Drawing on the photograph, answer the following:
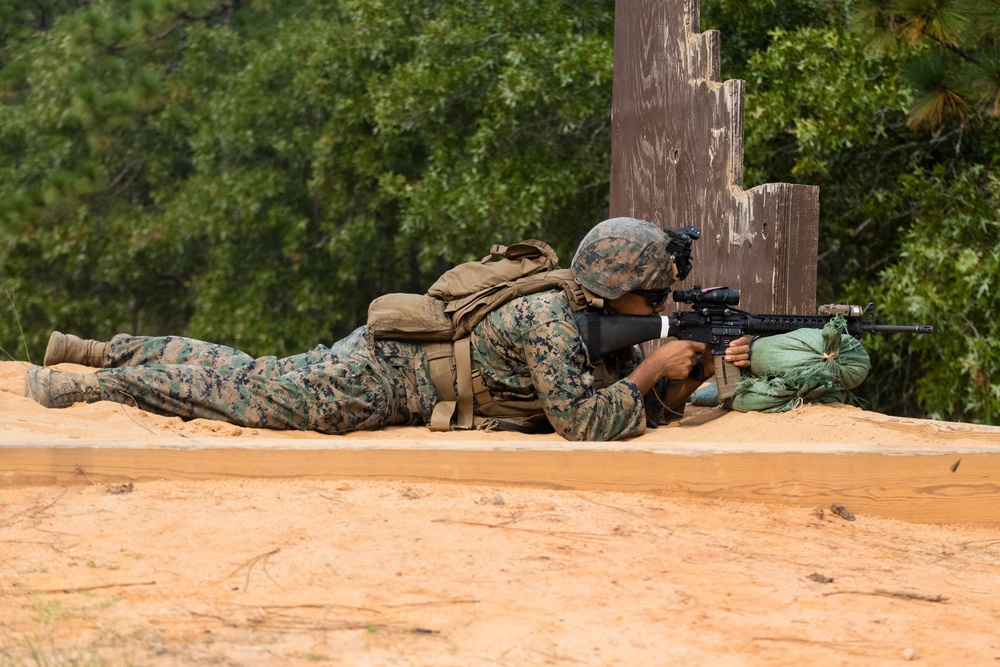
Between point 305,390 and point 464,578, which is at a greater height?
point 305,390

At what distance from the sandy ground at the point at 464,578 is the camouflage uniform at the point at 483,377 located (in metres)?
0.84

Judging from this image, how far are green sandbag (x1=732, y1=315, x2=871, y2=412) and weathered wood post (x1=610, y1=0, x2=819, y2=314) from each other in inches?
20.1

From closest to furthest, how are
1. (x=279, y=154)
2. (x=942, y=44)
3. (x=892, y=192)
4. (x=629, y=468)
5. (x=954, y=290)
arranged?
1. (x=629, y=468)
2. (x=942, y=44)
3. (x=954, y=290)
4. (x=892, y=192)
5. (x=279, y=154)

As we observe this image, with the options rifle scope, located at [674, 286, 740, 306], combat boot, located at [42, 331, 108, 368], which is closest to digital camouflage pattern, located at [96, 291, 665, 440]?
rifle scope, located at [674, 286, 740, 306]

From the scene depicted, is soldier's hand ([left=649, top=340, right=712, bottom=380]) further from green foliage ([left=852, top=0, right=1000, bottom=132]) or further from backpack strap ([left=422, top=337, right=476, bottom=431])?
green foliage ([left=852, top=0, right=1000, bottom=132])

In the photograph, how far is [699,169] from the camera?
6.12 m

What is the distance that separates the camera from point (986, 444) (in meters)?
4.52

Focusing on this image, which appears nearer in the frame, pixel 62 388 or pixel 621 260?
pixel 621 260

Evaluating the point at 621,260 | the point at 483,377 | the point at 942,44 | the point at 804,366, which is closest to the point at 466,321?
the point at 483,377

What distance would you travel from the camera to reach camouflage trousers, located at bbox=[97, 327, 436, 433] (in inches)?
209

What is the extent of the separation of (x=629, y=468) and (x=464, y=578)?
1138 millimetres

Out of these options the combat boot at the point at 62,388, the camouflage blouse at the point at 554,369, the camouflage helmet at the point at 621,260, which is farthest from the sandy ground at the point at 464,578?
the camouflage helmet at the point at 621,260

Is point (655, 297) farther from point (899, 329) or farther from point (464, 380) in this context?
point (899, 329)

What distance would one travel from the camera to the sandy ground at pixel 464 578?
2.88m
